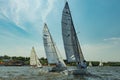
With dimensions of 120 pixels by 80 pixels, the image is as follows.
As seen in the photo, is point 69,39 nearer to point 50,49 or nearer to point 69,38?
point 69,38

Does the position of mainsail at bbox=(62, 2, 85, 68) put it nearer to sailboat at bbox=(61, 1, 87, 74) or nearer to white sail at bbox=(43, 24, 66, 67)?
sailboat at bbox=(61, 1, 87, 74)

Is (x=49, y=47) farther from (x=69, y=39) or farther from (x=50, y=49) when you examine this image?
(x=69, y=39)

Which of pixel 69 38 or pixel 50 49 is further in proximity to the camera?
pixel 50 49

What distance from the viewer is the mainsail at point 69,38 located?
6134cm

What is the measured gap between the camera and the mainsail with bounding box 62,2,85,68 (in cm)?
6134

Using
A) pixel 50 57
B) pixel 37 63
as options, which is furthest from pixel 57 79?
pixel 37 63

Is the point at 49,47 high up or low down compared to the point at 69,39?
up

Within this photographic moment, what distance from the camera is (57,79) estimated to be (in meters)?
46.0

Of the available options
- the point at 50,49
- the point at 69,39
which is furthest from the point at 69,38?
the point at 50,49

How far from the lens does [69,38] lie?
204ft

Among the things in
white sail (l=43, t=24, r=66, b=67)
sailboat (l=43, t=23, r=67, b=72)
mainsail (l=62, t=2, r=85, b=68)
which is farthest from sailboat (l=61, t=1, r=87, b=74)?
white sail (l=43, t=24, r=66, b=67)

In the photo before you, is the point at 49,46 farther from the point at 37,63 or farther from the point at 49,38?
the point at 37,63

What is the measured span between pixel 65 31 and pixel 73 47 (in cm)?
405

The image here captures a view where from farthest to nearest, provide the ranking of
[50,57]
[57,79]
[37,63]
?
1. [37,63]
2. [50,57]
3. [57,79]
